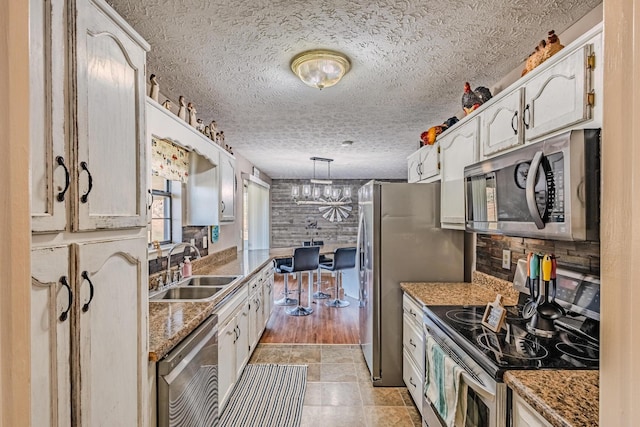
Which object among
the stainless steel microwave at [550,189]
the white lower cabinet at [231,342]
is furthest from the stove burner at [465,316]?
the white lower cabinet at [231,342]

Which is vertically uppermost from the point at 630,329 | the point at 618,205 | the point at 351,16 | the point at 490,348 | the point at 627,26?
the point at 351,16

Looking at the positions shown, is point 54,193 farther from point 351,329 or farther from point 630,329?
point 351,329

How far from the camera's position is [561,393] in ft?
3.39

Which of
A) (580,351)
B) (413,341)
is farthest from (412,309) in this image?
(580,351)

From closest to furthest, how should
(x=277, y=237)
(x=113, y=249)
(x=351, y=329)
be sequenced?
(x=113, y=249)
(x=351, y=329)
(x=277, y=237)

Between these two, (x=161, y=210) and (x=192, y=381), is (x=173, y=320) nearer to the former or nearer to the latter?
(x=192, y=381)

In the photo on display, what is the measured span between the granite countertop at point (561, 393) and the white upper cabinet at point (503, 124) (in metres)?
1.03

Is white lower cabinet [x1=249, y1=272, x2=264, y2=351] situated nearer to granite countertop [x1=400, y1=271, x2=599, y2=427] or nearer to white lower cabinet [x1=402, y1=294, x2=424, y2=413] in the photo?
white lower cabinet [x1=402, y1=294, x2=424, y2=413]

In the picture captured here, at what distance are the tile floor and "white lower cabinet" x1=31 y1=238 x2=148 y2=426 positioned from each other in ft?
5.03

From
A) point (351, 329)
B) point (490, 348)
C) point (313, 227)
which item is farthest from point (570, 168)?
point (313, 227)

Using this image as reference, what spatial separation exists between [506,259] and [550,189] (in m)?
1.14

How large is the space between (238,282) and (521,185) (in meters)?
2.01

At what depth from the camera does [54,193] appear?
31.4 inches

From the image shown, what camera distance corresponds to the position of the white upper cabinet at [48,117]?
2.44 ft
